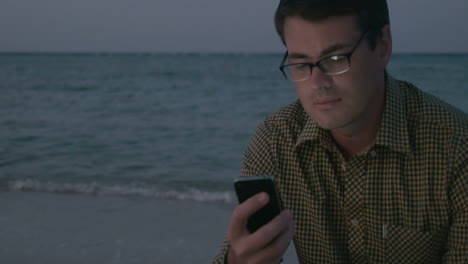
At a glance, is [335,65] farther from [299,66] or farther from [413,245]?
[413,245]

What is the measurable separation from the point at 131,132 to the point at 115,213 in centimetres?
564

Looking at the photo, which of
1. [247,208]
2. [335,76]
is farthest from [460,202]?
[247,208]

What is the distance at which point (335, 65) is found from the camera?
204 centimetres

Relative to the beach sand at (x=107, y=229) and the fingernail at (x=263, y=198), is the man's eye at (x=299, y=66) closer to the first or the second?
the fingernail at (x=263, y=198)

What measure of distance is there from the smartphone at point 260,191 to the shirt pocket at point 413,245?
0.72 metres

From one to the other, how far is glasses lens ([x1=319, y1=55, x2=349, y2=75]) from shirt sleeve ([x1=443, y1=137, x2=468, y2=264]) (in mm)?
579

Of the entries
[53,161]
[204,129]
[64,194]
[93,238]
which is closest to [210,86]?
[204,129]

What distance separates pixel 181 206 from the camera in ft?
17.3

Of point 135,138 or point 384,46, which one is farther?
point 135,138

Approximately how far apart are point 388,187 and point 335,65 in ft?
1.90

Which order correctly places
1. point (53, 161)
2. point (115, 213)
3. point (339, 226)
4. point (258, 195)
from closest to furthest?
1. point (258, 195)
2. point (339, 226)
3. point (115, 213)
4. point (53, 161)

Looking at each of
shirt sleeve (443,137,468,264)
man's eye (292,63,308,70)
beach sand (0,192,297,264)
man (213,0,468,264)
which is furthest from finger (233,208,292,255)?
beach sand (0,192,297,264)

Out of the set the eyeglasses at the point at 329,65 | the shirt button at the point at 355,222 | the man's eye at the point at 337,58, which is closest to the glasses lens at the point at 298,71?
the eyeglasses at the point at 329,65

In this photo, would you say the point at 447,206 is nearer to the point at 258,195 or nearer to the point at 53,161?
the point at 258,195
